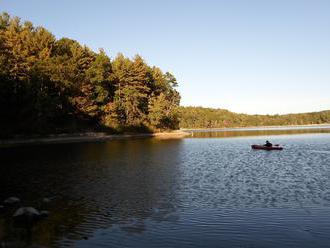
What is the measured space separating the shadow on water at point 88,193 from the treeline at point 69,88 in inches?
1323

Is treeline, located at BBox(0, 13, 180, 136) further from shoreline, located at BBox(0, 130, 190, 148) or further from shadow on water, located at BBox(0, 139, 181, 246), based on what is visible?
shadow on water, located at BBox(0, 139, 181, 246)

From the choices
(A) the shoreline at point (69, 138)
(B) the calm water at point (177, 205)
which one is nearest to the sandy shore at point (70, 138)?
(A) the shoreline at point (69, 138)

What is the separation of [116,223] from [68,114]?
260ft

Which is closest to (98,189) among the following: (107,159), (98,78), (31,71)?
(107,159)

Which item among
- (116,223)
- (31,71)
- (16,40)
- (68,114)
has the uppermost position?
(16,40)

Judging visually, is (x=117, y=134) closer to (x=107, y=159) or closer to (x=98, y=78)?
(x=98, y=78)

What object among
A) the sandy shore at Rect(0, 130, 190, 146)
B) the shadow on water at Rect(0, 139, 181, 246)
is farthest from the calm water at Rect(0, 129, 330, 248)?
the sandy shore at Rect(0, 130, 190, 146)

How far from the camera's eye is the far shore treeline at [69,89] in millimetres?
75812

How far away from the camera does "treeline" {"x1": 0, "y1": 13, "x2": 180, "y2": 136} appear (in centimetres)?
7581

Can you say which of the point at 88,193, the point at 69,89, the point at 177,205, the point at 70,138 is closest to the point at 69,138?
the point at 70,138

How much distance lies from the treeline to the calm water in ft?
131

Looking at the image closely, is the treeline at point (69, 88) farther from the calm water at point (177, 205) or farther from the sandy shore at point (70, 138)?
the calm water at point (177, 205)

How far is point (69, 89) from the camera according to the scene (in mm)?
92938

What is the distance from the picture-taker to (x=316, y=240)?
47.5 feet
